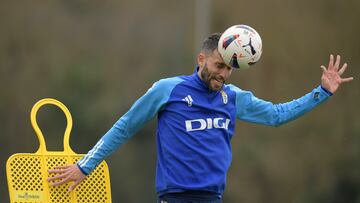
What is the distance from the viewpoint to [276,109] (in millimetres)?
5035

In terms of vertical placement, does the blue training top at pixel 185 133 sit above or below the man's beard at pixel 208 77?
below

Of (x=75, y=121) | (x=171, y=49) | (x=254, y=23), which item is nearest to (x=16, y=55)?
(x=75, y=121)

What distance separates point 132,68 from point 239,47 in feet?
9.51

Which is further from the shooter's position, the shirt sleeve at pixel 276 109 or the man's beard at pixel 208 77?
the shirt sleeve at pixel 276 109

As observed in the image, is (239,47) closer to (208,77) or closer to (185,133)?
(208,77)

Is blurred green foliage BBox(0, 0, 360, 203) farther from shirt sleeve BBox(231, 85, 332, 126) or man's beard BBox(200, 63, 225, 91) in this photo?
man's beard BBox(200, 63, 225, 91)

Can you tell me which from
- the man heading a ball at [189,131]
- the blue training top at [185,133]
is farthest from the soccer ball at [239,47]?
the blue training top at [185,133]

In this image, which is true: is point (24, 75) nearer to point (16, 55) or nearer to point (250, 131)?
point (16, 55)

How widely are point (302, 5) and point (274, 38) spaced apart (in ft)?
1.45

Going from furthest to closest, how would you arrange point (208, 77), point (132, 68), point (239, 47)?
point (132, 68)
point (208, 77)
point (239, 47)

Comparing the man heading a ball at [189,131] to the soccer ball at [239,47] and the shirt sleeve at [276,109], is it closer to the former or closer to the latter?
the soccer ball at [239,47]

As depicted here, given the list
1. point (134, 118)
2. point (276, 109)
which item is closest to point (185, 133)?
point (134, 118)

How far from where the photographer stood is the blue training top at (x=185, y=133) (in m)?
4.56

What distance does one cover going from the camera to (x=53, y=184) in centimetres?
490
